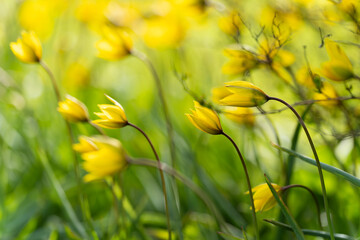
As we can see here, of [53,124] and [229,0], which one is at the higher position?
[229,0]

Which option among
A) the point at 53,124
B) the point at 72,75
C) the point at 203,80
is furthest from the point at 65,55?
the point at 203,80

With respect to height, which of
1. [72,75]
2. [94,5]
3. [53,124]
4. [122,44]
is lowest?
[53,124]

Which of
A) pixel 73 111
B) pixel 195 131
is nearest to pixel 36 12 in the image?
pixel 195 131

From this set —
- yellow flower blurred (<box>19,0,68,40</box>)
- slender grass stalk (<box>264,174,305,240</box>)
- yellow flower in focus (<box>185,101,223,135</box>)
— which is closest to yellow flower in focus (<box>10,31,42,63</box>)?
yellow flower in focus (<box>185,101,223,135</box>)

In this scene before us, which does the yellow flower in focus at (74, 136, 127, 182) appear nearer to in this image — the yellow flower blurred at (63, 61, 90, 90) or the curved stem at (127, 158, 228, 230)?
the curved stem at (127, 158, 228, 230)

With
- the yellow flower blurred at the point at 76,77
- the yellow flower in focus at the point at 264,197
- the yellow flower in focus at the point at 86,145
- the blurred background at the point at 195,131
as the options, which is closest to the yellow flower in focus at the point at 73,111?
the yellow flower in focus at the point at 86,145

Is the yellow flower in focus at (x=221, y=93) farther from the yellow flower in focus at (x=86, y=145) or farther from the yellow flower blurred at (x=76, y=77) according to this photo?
the yellow flower blurred at (x=76, y=77)

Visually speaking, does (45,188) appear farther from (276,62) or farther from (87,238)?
(276,62)

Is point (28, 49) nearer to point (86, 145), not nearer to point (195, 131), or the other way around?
point (86, 145)
